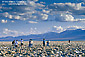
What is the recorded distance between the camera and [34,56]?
2177cm

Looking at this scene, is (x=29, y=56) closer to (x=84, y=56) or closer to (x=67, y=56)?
(x=67, y=56)

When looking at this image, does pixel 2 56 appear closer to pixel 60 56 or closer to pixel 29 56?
pixel 29 56

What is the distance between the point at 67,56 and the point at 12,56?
18.6 feet

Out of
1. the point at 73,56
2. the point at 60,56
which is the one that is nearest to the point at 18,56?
the point at 60,56

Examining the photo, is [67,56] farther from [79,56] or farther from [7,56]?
[7,56]

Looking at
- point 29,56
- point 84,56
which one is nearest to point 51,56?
point 29,56

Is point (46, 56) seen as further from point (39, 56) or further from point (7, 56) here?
point (7, 56)

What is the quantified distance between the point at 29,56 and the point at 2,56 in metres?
3.07

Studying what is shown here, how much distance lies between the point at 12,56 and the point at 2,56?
1210mm

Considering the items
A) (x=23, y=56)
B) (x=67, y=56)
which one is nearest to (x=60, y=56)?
(x=67, y=56)

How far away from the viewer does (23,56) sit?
71.5 feet

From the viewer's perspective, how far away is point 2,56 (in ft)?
74.0

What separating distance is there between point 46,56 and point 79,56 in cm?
344

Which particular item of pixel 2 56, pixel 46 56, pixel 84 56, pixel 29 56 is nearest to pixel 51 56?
pixel 46 56
